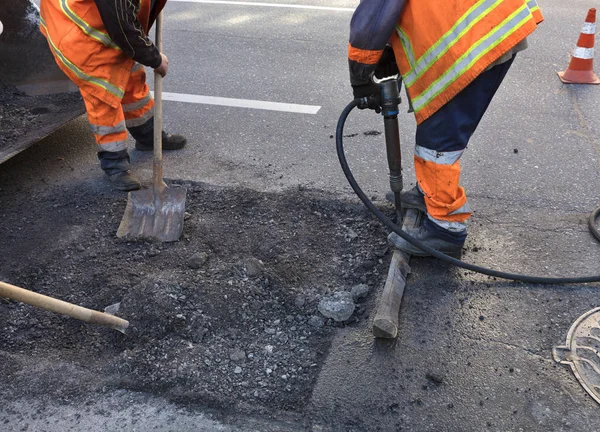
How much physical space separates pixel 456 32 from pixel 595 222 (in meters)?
1.54

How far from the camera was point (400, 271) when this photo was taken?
113 inches

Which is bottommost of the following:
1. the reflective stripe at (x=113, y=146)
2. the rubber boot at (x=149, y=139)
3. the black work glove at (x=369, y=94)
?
the rubber boot at (x=149, y=139)

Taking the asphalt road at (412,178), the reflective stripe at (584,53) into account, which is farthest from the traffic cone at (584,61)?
the asphalt road at (412,178)

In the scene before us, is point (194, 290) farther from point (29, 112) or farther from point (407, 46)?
point (29, 112)

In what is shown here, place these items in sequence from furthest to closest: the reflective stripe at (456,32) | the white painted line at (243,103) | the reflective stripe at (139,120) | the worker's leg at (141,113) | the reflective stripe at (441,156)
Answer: the white painted line at (243,103)
the reflective stripe at (139,120)
the worker's leg at (141,113)
the reflective stripe at (441,156)
the reflective stripe at (456,32)

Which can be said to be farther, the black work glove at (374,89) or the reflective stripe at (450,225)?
the reflective stripe at (450,225)

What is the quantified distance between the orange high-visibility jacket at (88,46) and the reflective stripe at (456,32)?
1.72m

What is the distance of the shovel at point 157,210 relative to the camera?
130 inches

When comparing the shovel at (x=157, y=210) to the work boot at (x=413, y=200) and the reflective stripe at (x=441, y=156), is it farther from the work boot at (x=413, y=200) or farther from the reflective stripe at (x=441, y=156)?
the reflective stripe at (x=441, y=156)

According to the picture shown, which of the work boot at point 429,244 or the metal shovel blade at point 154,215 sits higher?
the work boot at point 429,244

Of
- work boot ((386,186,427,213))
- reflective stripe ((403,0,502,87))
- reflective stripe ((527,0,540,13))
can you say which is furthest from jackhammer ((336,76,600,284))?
reflective stripe ((527,0,540,13))

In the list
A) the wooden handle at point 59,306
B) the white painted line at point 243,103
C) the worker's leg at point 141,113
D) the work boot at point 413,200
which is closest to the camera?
the wooden handle at point 59,306

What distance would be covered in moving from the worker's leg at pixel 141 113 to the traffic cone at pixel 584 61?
3.34 meters

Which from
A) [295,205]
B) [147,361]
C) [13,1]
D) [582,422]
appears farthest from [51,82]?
[582,422]
